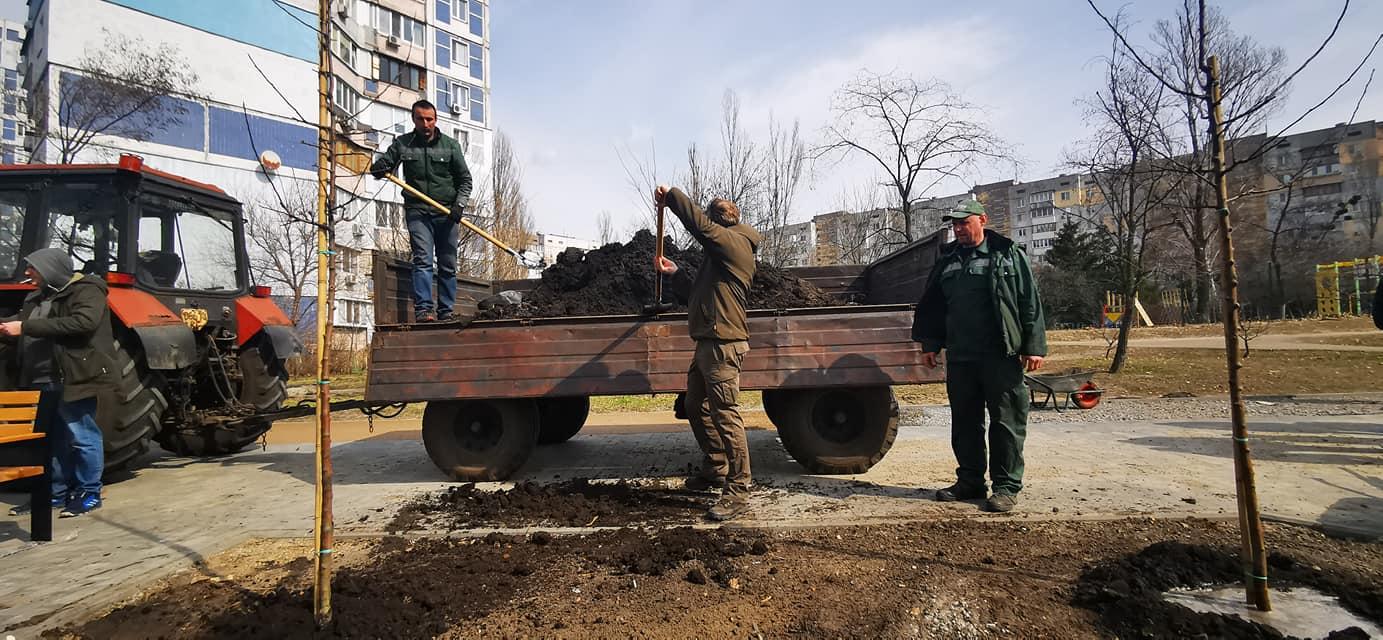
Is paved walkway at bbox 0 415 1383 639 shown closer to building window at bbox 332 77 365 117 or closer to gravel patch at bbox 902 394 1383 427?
gravel patch at bbox 902 394 1383 427

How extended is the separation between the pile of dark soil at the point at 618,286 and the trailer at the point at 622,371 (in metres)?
0.66

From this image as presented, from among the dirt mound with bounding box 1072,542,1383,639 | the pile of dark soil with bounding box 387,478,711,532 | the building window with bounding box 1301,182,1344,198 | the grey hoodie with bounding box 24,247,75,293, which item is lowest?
the pile of dark soil with bounding box 387,478,711,532

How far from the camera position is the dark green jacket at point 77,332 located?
441 centimetres

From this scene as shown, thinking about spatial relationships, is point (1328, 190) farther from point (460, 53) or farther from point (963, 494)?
point (963, 494)

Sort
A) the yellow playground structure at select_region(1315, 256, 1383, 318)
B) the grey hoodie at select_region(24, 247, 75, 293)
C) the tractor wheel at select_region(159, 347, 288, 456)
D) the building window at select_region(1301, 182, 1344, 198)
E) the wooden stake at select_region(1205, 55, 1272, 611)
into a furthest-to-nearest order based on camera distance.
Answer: the building window at select_region(1301, 182, 1344, 198) → the yellow playground structure at select_region(1315, 256, 1383, 318) → the tractor wheel at select_region(159, 347, 288, 456) → the grey hoodie at select_region(24, 247, 75, 293) → the wooden stake at select_region(1205, 55, 1272, 611)

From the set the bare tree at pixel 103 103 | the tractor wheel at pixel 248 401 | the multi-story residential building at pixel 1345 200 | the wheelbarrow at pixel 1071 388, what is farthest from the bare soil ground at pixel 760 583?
the multi-story residential building at pixel 1345 200

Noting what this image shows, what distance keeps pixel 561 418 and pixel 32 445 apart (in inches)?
162

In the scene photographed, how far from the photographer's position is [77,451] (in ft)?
15.2

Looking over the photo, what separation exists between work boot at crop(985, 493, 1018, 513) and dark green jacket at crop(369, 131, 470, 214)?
4.96m

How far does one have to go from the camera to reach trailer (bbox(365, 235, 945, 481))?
480 cm

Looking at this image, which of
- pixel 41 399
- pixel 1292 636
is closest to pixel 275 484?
pixel 41 399

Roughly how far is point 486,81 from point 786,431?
43084mm

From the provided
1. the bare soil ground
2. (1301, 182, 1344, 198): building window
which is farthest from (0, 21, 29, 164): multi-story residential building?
(1301, 182, 1344, 198): building window

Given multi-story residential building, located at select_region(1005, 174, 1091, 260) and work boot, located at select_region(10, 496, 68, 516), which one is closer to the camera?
work boot, located at select_region(10, 496, 68, 516)
